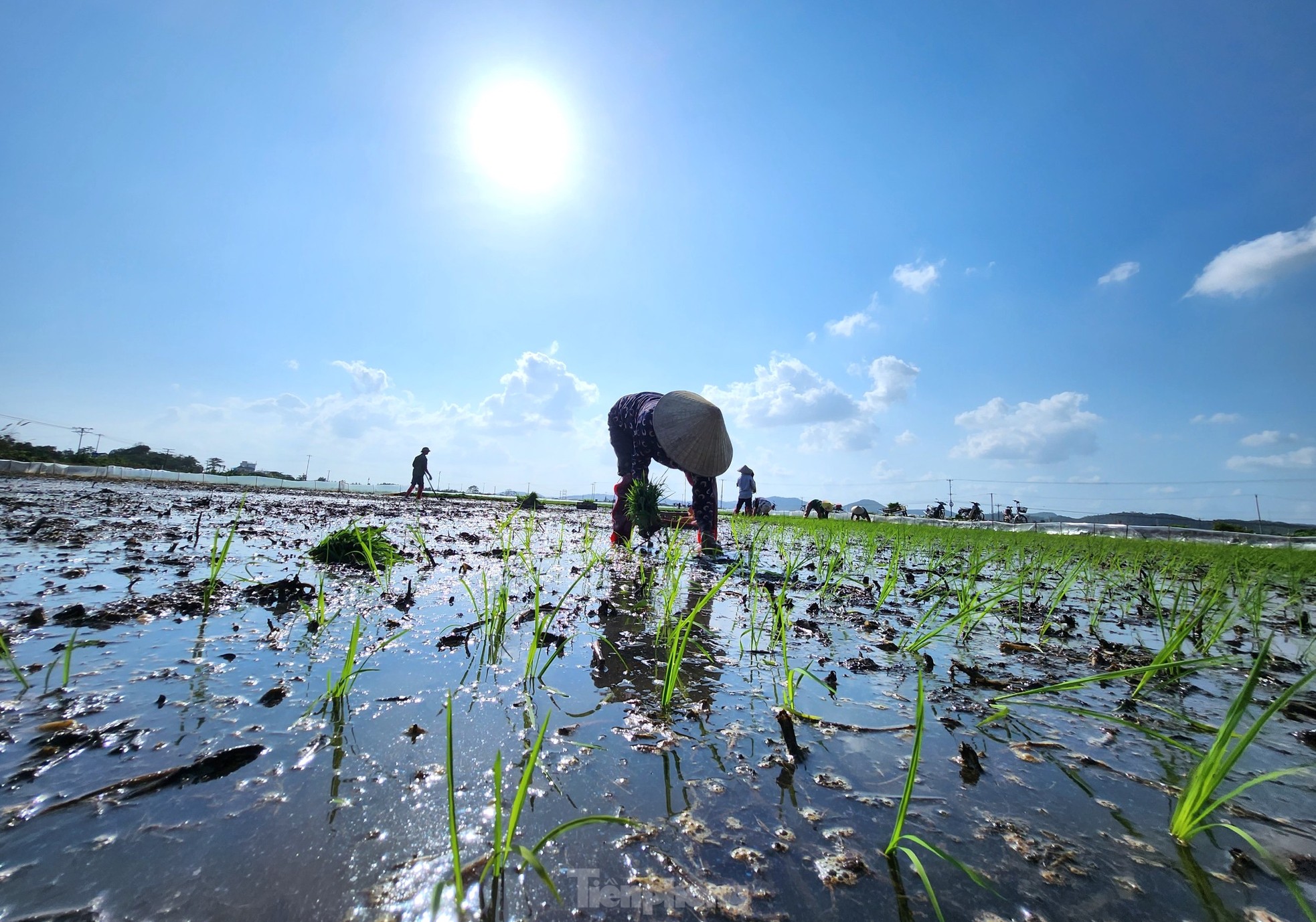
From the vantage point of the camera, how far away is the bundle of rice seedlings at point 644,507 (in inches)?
241

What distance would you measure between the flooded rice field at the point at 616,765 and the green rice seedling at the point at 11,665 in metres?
0.02

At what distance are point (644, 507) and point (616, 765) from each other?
4.83 m

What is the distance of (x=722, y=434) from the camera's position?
6.45 meters

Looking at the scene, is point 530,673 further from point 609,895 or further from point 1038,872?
point 1038,872

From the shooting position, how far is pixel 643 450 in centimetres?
650

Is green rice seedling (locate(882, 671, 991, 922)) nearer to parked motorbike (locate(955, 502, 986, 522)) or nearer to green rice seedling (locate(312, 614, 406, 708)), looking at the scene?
green rice seedling (locate(312, 614, 406, 708))

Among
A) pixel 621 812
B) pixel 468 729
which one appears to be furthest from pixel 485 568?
pixel 621 812

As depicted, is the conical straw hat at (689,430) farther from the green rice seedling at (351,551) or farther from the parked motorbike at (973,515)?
the parked motorbike at (973,515)

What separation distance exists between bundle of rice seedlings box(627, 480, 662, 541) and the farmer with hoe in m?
0.07

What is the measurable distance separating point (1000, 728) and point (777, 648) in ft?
3.12

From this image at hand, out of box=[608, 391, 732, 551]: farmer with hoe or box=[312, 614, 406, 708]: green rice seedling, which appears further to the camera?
box=[608, 391, 732, 551]: farmer with hoe

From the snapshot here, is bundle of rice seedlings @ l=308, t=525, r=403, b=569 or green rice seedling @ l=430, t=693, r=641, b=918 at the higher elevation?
bundle of rice seedlings @ l=308, t=525, r=403, b=569

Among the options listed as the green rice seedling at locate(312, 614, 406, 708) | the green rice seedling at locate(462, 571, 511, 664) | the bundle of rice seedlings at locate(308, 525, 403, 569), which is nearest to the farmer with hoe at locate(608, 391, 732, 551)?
the bundle of rice seedlings at locate(308, 525, 403, 569)

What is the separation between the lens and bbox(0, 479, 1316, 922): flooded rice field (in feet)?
2.89
